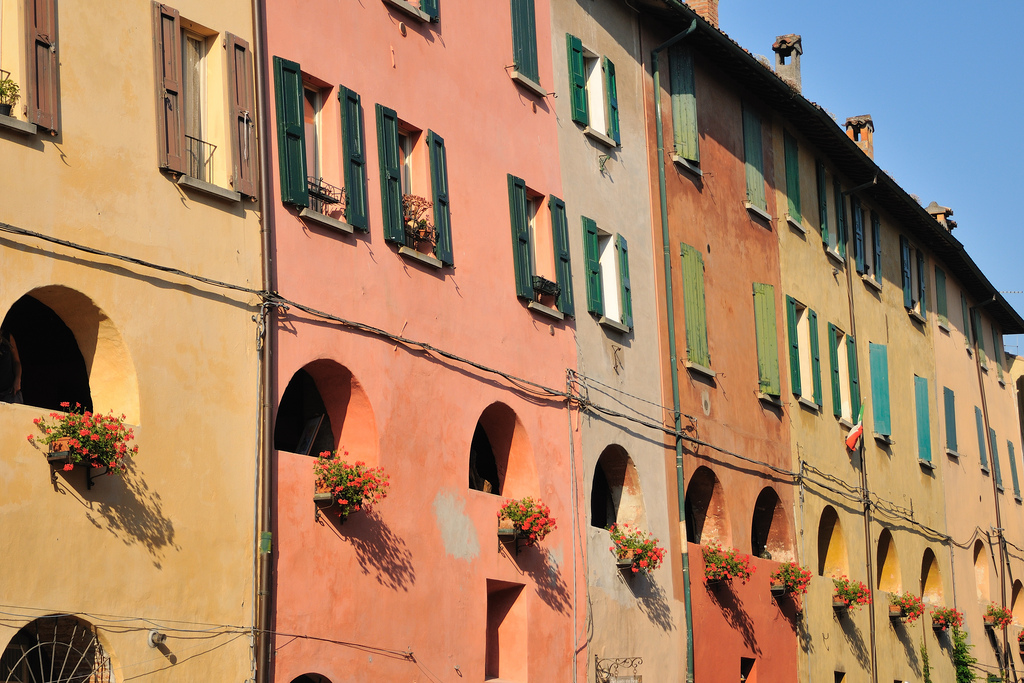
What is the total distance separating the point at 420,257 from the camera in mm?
15008

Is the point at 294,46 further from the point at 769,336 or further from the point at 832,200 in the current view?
the point at 832,200

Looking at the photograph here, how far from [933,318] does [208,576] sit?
2493 centimetres

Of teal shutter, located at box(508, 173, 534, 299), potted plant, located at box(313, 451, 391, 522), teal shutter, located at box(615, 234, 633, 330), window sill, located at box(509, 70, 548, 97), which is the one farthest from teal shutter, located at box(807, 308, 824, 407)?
potted plant, located at box(313, 451, 391, 522)

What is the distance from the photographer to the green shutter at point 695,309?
20.8 meters

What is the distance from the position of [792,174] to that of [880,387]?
4.99m

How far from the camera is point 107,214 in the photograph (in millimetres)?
11320

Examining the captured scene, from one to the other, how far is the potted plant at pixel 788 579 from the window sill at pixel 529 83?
8.59 meters

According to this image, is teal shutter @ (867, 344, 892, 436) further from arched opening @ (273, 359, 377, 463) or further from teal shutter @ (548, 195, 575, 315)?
arched opening @ (273, 359, 377, 463)

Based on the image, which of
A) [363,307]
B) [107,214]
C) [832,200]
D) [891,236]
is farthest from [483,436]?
[891,236]

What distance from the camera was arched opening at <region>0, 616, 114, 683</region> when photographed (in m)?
10.6

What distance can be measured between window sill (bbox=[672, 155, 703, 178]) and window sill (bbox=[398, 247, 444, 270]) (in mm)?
7013

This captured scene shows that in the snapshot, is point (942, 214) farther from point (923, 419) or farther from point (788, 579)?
point (788, 579)

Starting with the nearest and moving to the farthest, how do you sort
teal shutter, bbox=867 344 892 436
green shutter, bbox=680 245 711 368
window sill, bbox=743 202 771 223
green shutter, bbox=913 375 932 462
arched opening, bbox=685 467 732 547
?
green shutter, bbox=680 245 711 368
arched opening, bbox=685 467 732 547
window sill, bbox=743 202 771 223
teal shutter, bbox=867 344 892 436
green shutter, bbox=913 375 932 462

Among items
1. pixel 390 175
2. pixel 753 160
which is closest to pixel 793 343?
pixel 753 160
